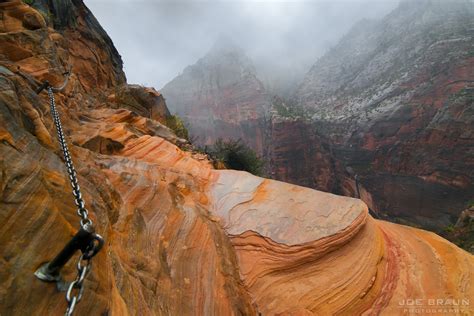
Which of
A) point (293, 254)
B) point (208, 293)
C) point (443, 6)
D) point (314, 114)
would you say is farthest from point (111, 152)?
point (443, 6)

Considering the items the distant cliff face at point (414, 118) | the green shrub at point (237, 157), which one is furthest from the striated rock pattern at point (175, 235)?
the distant cliff face at point (414, 118)

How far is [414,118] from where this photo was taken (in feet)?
143

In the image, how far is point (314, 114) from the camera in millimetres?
65500

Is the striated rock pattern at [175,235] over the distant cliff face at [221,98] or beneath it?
beneath

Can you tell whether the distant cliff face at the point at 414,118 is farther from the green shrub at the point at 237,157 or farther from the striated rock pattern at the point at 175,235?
the striated rock pattern at the point at 175,235

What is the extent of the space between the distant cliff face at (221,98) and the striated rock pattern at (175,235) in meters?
67.5

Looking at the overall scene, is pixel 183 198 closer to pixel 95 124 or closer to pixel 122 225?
pixel 122 225

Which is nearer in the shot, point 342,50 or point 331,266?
point 331,266

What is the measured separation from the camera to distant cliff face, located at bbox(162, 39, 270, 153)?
8044 centimetres

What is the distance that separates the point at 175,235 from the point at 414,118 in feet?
161

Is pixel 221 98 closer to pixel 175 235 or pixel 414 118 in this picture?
pixel 414 118

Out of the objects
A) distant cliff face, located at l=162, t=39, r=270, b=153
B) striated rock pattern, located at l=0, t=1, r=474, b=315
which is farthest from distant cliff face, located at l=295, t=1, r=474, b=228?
striated rock pattern, located at l=0, t=1, r=474, b=315

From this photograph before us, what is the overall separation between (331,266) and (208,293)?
9.29ft

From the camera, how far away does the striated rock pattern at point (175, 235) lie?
8.14 feet
